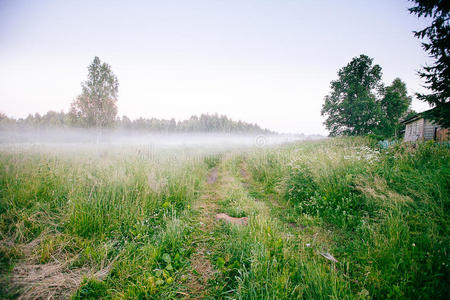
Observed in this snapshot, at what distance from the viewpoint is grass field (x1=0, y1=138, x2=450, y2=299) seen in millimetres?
1635

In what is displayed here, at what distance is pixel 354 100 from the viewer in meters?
22.0

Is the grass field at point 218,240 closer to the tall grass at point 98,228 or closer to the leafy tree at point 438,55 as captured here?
the tall grass at point 98,228

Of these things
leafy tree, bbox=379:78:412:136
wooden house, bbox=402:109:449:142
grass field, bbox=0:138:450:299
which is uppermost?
leafy tree, bbox=379:78:412:136

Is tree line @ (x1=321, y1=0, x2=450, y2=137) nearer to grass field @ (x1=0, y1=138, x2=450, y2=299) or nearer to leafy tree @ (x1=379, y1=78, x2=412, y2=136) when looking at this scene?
leafy tree @ (x1=379, y1=78, x2=412, y2=136)

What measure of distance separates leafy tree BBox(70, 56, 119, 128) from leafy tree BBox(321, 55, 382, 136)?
3487 cm

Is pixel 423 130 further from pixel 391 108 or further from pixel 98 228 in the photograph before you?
pixel 98 228

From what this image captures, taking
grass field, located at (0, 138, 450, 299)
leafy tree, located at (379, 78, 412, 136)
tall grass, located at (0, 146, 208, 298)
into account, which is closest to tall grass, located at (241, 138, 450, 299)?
grass field, located at (0, 138, 450, 299)

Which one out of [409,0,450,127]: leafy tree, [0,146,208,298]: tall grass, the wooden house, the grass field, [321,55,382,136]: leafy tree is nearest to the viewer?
the grass field

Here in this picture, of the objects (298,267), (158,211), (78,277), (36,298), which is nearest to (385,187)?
(298,267)

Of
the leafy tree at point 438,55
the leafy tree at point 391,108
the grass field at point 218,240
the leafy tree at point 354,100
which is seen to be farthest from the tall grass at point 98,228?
the leafy tree at point 391,108

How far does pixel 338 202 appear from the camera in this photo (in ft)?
11.7

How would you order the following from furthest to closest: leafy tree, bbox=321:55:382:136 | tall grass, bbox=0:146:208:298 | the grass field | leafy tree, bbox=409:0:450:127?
leafy tree, bbox=321:55:382:136
leafy tree, bbox=409:0:450:127
tall grass, bbox=0:146:208:298
the grass field

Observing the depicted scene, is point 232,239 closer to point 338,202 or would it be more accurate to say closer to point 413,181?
point 338,202

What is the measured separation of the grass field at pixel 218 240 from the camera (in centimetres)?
163
